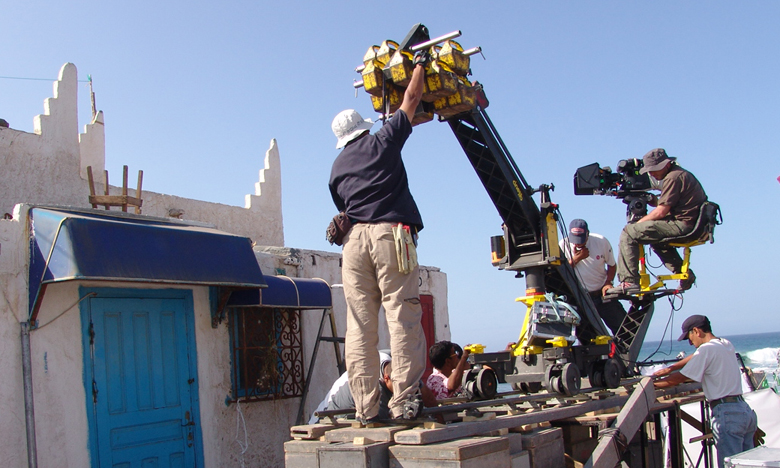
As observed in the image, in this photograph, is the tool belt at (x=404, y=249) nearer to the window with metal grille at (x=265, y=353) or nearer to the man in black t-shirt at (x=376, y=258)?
the man in black t-shirt at (x=376, y=258)

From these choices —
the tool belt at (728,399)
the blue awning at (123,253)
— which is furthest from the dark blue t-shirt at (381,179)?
the tool belt at (728,399)

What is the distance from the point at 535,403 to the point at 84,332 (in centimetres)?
433

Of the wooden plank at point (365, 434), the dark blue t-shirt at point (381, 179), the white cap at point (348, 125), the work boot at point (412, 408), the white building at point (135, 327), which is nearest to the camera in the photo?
the wooden plank at point (365, 434)

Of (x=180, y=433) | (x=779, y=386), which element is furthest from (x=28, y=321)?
(x=779, y=386)

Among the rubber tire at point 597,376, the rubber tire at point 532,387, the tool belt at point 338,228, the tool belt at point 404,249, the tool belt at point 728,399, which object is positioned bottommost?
the tool belt at point 728,399

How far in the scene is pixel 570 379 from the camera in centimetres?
548

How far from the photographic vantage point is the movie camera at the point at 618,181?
7695mm

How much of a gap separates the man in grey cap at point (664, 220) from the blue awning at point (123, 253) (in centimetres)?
395

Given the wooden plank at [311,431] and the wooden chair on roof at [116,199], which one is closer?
the wooden plank at [311,431]

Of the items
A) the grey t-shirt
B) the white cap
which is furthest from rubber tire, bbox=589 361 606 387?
the white cap

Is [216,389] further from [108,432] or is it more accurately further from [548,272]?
[548,272]

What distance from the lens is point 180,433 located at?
24.5 ft

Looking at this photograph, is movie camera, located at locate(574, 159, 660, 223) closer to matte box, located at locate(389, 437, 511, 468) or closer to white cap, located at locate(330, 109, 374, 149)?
white cap, located at locate(330, 109, 374, 149)

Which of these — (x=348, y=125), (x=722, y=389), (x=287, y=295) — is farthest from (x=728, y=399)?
(x=287, y=295)
